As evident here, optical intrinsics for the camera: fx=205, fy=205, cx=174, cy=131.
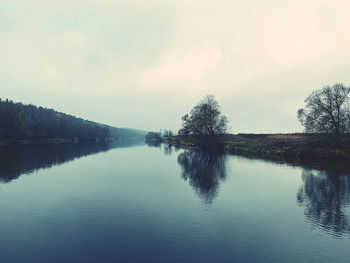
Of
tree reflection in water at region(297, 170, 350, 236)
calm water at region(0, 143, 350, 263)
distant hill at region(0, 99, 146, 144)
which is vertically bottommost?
calm water at region(0, 143, 350, 263)

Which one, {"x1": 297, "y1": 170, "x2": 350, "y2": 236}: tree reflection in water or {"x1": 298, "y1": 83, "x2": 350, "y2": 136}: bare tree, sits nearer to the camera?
{"x1": 297, "y1": 170, "x2": 350, "y2": 236}: tree reflection in water

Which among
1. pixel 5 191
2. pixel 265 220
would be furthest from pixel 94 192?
pixel 265 220

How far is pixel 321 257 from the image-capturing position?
1144 cm

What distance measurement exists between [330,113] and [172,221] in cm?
5828

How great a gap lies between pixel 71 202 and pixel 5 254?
29.7 feet

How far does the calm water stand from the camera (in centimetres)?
1162

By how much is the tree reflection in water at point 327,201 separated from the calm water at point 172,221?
8 cm

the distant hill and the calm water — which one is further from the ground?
A: the distant hill

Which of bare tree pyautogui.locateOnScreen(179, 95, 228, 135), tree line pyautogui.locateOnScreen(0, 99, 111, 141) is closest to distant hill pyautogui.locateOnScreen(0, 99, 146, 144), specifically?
tree line pyautogui.locateOnScreen(0, 99, 111, 141)

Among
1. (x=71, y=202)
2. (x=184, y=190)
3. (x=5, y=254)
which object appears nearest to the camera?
(x=5, y=254)

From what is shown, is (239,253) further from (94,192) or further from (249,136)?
(249,136)

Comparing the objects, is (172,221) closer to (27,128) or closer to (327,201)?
(327,201)

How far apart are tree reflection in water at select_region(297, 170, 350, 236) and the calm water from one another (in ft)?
0.28

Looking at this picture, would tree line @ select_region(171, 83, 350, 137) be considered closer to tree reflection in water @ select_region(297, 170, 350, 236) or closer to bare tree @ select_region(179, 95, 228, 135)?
tree reflection in water @ select_region(297, 170, 350, 236)
